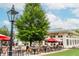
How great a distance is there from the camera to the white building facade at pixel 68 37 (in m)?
3.35

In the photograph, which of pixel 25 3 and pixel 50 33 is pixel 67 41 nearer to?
pixel 50 33

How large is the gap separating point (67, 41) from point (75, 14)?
1.11 feet

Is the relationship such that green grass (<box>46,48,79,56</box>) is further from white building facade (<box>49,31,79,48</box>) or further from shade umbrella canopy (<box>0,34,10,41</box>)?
shade umbrella canopy (<box>0,34,10,41</box>)

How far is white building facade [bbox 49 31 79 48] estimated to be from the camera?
11.0 ft

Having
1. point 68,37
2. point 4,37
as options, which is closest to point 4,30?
point 4,37

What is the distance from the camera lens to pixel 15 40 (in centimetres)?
340

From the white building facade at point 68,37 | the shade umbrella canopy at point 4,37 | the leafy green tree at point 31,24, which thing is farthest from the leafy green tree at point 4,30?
the white building facade at point 68,37

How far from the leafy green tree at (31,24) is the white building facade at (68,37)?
160 millimetres

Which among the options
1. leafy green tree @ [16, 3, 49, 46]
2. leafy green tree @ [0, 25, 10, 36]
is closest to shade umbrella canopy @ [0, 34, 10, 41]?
leafy green tree @ [0, 25, 10, 36]

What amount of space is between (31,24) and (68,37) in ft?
1.56

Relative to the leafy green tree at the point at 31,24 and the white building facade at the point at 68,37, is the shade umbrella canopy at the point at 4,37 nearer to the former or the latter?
the leafy green tree at the point at 31,24

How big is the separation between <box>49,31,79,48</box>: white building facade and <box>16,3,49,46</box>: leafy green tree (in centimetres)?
16

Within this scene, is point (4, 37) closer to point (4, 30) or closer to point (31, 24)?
point (4, 30)

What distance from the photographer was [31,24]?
3.45 m
